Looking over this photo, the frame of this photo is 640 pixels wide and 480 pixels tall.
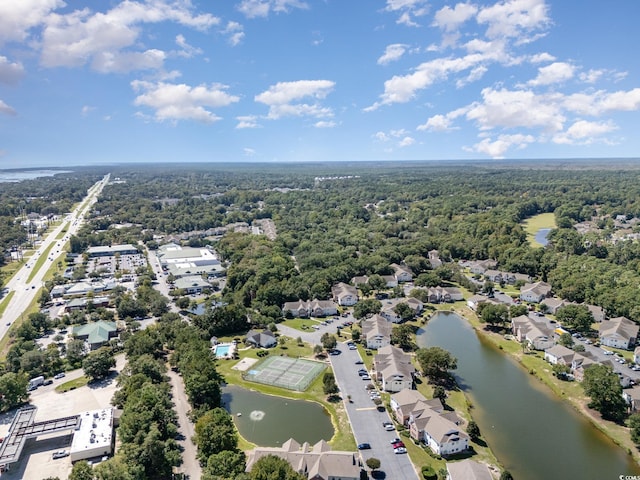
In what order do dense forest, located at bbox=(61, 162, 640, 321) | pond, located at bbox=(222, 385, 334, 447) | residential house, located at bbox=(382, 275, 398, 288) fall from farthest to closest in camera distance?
residential house, located at bbox=(382, 275, 398, 288), dense forest, located at bbox=(61, 162, 640, 321), pond, located at bbox=(222, 385, 334, 447)

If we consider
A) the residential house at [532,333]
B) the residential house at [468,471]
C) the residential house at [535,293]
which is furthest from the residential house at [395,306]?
the residential house at [468,471]

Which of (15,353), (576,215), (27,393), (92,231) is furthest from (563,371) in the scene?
(92,231)

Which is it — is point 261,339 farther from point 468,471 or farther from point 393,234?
point 393,234

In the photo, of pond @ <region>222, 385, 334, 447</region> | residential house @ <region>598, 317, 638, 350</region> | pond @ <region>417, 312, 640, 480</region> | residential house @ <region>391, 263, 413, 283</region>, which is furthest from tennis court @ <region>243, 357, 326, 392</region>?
residential house @ <region>598, 317, 638, 350</region>

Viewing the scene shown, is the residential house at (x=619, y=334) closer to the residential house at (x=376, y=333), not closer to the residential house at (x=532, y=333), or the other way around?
the residential house at (x=532, y=333)

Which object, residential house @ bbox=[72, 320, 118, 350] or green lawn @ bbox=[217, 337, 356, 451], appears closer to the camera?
green lawn @ bbox=[217, 337, 356, 451]

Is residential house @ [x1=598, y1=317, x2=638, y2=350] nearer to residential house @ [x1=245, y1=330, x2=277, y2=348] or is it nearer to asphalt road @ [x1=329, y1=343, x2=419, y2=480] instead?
asphalt road @ [x1=329, y1=343, x2=419, y2=480]

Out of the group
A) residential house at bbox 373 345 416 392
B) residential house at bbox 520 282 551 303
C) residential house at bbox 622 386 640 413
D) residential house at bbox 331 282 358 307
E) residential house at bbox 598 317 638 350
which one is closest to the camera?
residential house at bbox 622 386 640 413
